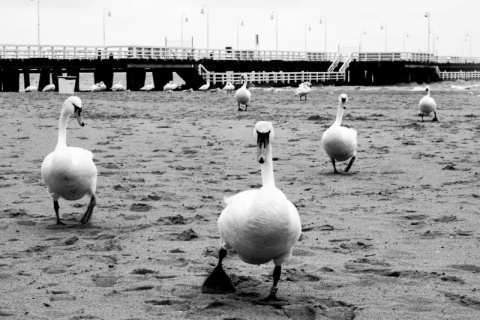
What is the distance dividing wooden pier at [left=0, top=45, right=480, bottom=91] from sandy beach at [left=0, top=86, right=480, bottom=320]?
3364cm

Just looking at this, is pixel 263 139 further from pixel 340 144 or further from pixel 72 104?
pixel 340 144

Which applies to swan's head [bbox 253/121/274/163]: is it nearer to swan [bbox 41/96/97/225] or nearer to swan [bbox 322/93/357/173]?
swan [bbox 41/96/97/225]

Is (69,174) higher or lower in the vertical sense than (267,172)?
lower

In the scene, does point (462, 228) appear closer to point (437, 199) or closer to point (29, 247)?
point (437, 199)

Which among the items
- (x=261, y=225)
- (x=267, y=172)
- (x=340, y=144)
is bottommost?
(x=261, y=225)

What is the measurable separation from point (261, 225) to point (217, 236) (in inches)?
83.0

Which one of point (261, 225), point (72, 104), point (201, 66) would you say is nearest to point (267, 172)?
point (261, 225)

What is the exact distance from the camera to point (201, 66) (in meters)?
50.2

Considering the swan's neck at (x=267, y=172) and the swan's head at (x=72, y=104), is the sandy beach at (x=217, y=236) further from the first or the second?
the swan's head at (x=72, y=104)

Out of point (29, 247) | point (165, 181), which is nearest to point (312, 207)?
point (165, 181)

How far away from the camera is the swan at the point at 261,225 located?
434 cm

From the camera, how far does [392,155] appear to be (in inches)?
454

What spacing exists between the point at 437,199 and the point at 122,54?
1725 inches

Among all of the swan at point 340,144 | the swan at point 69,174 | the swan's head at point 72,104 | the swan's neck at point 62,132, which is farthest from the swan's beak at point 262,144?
the swan at point 340,144
